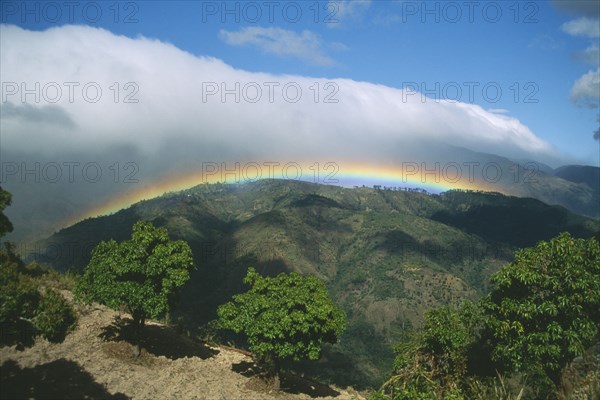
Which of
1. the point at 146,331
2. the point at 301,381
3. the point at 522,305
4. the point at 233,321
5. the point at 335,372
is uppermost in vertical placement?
the point at 522,305

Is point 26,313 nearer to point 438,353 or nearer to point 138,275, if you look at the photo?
point 138,275

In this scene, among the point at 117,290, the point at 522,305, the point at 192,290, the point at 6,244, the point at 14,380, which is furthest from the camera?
the point at 192,290

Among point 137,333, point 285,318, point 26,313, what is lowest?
point 137,333

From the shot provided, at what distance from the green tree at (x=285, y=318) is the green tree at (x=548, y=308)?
8015mm

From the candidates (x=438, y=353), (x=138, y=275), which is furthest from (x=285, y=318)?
(x=138, y=275)

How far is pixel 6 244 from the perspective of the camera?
2547 cm

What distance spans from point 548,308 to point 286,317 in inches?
458

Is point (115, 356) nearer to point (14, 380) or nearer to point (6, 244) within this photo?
point (14, 380)

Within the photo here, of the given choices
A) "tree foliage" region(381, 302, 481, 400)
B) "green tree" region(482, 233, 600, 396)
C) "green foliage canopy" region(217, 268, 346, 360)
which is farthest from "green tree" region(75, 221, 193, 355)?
"green tree" region(482, 233, 600, 396)

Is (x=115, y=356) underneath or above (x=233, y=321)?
underneath

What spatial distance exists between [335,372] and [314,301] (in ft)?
340

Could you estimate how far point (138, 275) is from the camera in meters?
22.0

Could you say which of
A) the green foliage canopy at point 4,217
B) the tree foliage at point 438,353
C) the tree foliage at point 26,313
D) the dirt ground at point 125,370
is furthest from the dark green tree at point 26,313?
the tree foliage at point 438,353

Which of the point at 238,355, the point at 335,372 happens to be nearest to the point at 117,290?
the point at 238,355
